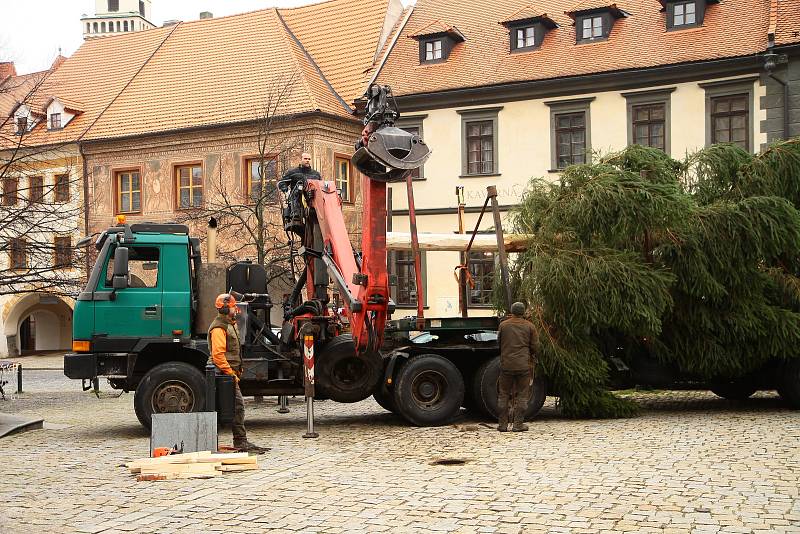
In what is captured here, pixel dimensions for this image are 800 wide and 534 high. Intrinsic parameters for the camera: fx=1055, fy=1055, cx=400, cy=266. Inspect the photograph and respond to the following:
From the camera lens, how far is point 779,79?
27188 millimetres

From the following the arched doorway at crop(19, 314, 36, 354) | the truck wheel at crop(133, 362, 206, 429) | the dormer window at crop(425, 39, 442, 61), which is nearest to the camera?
the truck wheel at crop(133, 362, 206, 429)

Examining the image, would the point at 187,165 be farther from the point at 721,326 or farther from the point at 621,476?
the point at 621,476

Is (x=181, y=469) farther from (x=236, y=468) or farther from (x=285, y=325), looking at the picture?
(x=285, y=325)

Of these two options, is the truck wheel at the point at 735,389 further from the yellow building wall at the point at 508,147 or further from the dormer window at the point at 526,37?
the dormer window at the point at 526,37

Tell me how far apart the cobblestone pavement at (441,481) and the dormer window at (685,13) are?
17.1 metres

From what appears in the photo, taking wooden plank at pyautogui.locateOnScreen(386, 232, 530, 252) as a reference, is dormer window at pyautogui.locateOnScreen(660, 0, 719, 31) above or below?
above

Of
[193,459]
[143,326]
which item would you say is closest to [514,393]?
[143,326]

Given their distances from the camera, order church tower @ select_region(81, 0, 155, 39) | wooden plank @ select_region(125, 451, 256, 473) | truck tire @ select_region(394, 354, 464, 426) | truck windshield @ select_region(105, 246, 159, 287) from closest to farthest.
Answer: wooden plank @ select_region(125, 451, 256, 473) → truck windshield @ select_region(105, 246, 159, 287) → truck tire @ select_region(394, 354, 464, 426) → church tower @ select_region(81, 0, 155, 39)

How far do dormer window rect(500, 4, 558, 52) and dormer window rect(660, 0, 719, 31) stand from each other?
11.9ft

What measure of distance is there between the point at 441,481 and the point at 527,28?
79.4ft

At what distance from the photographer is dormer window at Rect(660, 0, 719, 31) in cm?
2942

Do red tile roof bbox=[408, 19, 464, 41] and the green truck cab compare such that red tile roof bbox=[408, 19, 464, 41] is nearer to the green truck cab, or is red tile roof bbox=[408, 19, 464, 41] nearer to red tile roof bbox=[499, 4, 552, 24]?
red tile roof bbox=[499, 4, 552, 24]

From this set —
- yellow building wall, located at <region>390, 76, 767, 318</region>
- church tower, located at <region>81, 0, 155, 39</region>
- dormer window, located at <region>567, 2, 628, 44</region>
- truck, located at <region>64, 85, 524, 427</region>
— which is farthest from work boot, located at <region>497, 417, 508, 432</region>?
church tower, located at <region>81, 0, 155, 39</region>

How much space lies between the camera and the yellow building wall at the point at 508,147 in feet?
93.6
